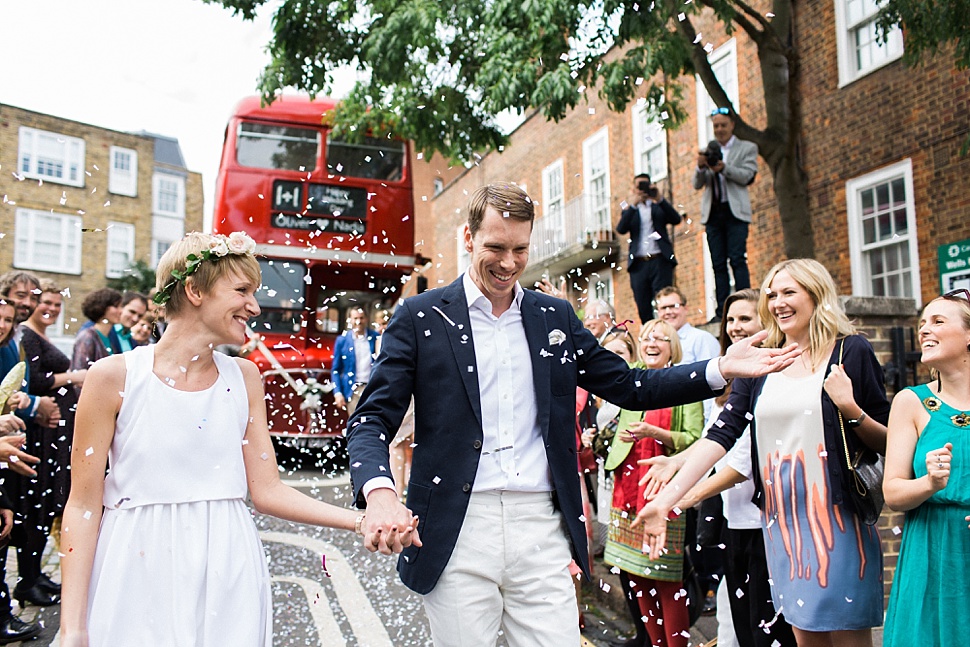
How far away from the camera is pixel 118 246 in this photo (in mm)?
32969

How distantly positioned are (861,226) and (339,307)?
7753 millimetres

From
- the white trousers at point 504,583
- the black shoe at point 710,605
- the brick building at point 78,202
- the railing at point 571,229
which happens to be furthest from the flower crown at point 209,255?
the brick building at point 78,202

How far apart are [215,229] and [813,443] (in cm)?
911

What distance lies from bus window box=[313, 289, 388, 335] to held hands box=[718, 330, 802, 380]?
8638mm

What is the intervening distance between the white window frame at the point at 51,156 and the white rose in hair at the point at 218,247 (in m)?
31.5

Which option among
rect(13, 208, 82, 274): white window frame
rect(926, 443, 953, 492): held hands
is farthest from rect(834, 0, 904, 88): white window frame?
rect(13, 208, 82, 274): white window frame

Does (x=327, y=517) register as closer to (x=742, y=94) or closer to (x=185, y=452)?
(x=185, y=452)

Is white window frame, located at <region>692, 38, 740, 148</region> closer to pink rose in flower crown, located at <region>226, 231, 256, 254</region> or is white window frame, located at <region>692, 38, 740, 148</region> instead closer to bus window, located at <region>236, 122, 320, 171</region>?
bus window, located at <region>236, 122, 320, 171</region>

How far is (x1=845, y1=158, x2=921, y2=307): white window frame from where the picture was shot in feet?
35.5

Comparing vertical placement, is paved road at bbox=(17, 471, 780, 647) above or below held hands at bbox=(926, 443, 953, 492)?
below

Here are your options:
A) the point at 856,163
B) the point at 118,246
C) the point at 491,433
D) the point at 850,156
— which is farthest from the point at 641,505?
the point at 118,246

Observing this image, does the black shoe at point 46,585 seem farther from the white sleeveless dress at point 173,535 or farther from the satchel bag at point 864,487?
the satchel bag at point 864,487

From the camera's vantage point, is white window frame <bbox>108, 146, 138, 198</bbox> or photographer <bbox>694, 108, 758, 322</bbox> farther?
white window frame <bbox>108, 146, 138, 198</bbox>

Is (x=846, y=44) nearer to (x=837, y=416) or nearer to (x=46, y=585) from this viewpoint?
(x=837, y=416)
